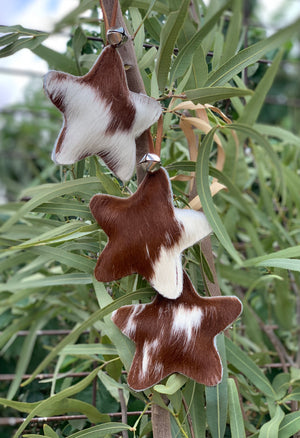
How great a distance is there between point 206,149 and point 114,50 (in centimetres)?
8

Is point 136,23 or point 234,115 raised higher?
point 136,23

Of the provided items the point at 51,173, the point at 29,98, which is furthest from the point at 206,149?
the point at 29,98

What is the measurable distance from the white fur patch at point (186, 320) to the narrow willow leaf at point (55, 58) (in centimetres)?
19

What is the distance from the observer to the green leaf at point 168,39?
27cm

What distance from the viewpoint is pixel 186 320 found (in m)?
0.28

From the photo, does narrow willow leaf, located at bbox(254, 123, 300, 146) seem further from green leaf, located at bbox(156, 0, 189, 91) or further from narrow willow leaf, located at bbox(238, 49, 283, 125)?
green leaf, located at bbox(156, 0, 189, 91)

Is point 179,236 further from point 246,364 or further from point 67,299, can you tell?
point 67,299

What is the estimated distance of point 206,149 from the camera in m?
0.30

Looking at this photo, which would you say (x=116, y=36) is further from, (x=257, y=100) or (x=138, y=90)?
(x=257, y=100)

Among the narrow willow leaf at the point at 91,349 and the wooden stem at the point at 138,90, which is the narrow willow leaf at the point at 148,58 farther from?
the narrow willow leaf at the point at 91,349

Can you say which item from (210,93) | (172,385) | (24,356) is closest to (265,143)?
(210,93)

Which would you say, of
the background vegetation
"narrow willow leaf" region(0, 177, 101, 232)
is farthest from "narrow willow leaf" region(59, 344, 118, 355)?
"narrow willow leaf" region(0, 177, 101, 232)

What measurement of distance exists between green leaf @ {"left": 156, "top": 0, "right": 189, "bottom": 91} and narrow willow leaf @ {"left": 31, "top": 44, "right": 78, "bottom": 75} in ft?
0.29

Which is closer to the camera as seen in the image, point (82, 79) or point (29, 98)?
point (82, 79)
